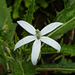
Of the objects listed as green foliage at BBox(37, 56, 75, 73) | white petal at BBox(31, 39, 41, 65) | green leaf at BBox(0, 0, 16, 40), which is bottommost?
green foliage at BBox(37, 56, 75, 73)

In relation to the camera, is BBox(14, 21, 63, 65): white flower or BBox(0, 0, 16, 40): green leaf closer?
BBox(14, 21, 63, 65): white flower

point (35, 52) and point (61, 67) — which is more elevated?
point (35, 52)

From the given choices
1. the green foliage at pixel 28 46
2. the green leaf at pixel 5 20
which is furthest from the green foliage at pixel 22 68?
the green leaf at pixel 5 20

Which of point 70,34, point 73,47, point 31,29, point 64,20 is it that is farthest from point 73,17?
point 70,34

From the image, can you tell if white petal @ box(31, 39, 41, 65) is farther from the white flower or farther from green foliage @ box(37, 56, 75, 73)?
green foliage @ box(37, 56, 75, 73)

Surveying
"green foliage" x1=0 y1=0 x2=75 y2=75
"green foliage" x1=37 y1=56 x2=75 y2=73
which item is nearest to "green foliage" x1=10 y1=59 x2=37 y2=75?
"green foliage" x1=0 y1=0 x2=75 y2=75

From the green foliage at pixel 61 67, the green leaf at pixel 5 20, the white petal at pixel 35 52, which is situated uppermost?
the green leaf at pixel 5 20

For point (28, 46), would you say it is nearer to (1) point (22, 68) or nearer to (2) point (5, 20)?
(1) point (22, 68)

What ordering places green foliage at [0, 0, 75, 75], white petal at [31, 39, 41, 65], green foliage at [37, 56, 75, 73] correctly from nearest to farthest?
white petal at [31, 39, 41, 65], green foliage at [0, 0, 75, 75], green foliage at [37, 56, 75, 73]

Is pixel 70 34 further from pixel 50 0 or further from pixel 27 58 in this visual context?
pixel 27 58

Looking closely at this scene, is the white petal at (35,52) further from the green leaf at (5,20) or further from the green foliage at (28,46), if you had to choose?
the green leaf at (5,20)

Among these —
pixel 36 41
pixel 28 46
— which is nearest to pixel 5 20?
pixel 28 46
